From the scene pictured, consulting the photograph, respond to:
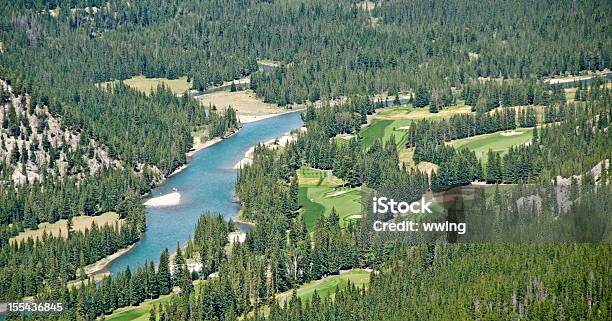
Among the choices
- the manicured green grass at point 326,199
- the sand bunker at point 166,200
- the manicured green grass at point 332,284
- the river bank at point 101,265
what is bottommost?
the sand bunker at point 166,200

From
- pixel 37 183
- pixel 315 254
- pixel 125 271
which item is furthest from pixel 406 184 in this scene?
pixel 37 183

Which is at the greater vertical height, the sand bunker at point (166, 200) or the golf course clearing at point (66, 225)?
the golf course clearing at point (66, 225)

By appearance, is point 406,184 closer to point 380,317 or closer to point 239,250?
point 239,250

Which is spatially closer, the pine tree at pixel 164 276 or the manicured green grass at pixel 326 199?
the pine tree at pixel 164 276

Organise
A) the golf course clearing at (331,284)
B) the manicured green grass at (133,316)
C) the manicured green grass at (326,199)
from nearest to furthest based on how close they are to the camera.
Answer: the manicured green grass at (133,316) < the golf course clearing at (331,284) < the manicured green grass at (326,199)

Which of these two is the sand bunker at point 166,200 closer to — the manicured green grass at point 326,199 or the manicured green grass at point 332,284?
the manicured green grass at point 326,199

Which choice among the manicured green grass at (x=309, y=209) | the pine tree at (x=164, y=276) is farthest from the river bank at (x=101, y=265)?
the manicured green grass at (x=309, y=209)
